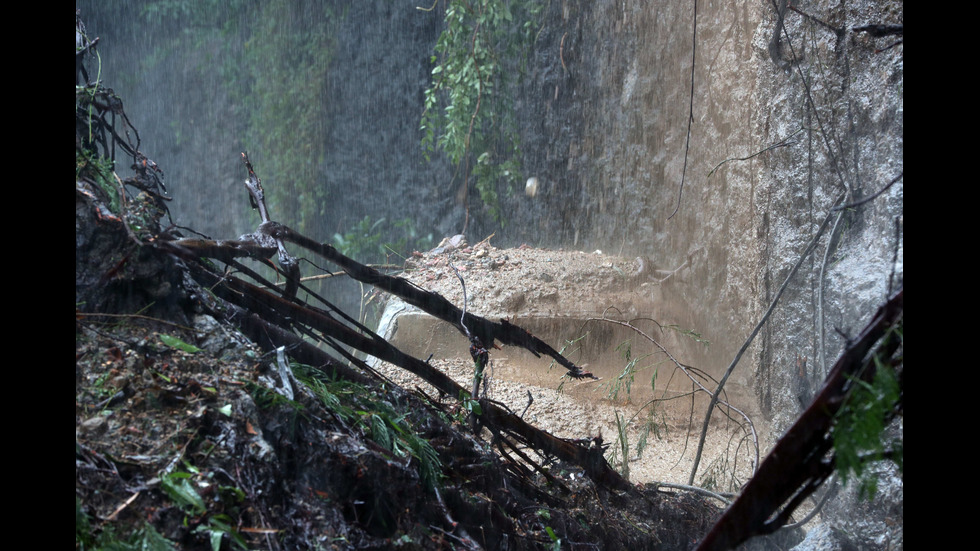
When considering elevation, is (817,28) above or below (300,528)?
above

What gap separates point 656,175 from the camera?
7.05m

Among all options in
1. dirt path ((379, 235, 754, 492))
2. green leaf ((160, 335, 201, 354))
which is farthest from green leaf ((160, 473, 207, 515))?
dirt path ((379, 235, 754, 492))

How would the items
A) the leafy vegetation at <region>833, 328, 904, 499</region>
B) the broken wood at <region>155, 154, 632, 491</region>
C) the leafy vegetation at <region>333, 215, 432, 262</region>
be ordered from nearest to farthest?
the leafy vegetation at <region>833, 328, 904, 499</region>, the broken wood at <region>155, 154, 632, 491</region>, the leafy vegetation at <region>333, 215, 432, 262</region>

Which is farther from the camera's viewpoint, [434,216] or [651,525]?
[434,216]

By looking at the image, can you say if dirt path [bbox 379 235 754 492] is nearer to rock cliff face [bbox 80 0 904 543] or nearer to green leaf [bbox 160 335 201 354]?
rock cliff face [bbox 80 0 904 543]

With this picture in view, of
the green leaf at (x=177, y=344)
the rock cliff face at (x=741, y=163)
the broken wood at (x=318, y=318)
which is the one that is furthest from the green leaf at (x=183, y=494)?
the rock cliff face at (x=741, y=163)

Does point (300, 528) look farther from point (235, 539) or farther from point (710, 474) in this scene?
point (710, 474)

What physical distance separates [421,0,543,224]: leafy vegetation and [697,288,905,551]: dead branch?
648 centimetres

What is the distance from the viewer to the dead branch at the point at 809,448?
0.85 m

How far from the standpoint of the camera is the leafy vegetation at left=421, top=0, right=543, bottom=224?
273 inches

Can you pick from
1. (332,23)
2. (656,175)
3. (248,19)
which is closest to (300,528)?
(656,175)

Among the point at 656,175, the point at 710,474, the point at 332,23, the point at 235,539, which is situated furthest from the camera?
the point at 332,23

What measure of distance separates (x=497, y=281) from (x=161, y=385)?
480cm

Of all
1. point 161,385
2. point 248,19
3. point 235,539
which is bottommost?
point 235,539
